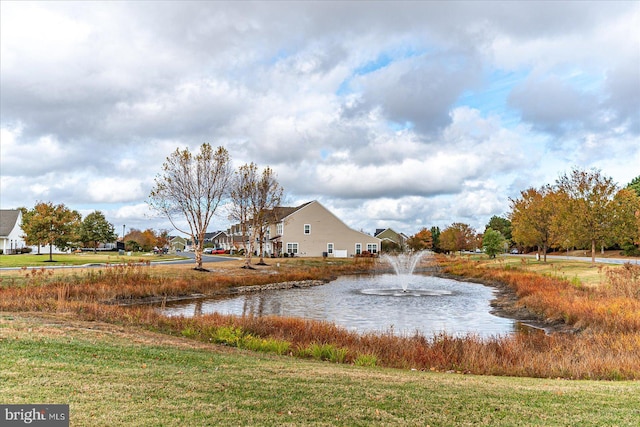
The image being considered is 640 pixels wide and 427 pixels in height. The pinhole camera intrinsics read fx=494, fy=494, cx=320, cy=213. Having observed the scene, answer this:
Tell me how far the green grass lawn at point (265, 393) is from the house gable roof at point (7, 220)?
223 feet

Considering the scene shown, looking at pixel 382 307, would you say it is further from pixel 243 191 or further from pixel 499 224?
pixel 499 224

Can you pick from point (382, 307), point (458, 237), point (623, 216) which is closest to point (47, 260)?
point (382, 307)

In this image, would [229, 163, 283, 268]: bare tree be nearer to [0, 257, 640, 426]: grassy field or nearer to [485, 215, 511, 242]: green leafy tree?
[0, 257, 640, 426]: grassy field

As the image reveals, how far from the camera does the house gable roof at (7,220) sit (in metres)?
68.2

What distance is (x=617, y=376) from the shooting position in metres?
11.1

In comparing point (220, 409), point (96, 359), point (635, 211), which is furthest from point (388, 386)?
point (635, 211)

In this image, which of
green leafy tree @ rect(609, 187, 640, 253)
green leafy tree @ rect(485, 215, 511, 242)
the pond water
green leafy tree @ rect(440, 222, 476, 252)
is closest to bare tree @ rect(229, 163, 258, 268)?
the pond water

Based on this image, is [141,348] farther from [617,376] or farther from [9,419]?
[617,376]

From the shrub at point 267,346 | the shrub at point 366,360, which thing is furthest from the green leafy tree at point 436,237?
the shrub at point 366,360

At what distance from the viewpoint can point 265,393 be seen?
7715 millimetres

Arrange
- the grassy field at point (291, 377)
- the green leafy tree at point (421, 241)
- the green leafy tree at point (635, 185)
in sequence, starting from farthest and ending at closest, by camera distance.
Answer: the green leafy tree at point (421, 241)
the green leafy tree at point (635, 185)
the grassy field at point (291, 377)

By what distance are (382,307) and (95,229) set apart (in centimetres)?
7880

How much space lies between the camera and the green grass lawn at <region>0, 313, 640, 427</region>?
21.8ft

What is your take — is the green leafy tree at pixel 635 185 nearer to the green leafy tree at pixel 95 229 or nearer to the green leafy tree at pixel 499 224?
the green leafy tree at pixel 499 224
